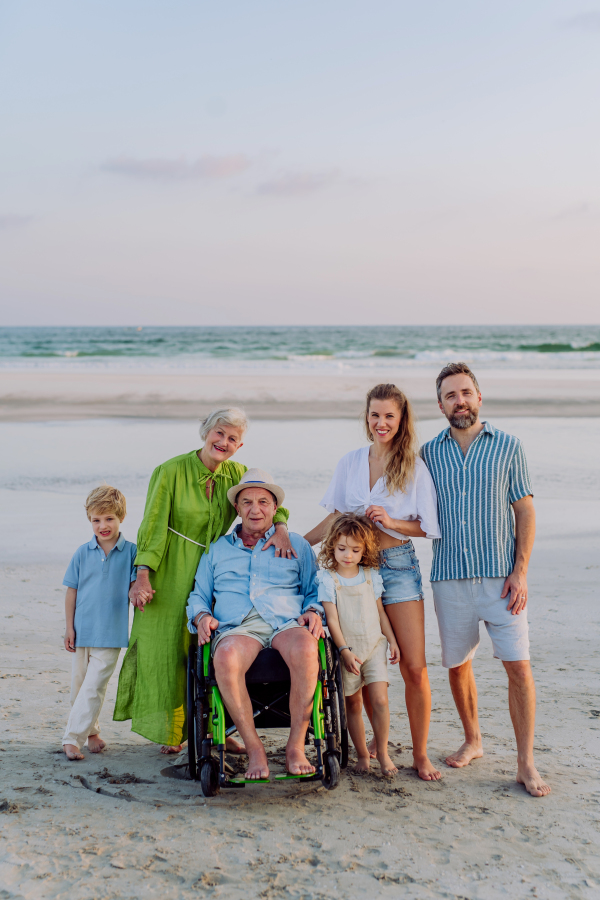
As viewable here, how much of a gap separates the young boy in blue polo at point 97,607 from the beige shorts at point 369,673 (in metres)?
1.08

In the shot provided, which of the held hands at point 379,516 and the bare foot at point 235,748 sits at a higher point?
the held hands at point 379,516

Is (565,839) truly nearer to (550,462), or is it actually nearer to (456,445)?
(456,445)

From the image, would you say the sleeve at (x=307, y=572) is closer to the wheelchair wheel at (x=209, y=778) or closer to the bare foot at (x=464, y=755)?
the wheelchair wheel at (x=209, y=778)

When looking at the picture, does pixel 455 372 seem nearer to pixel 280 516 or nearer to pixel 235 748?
pixel 280 516

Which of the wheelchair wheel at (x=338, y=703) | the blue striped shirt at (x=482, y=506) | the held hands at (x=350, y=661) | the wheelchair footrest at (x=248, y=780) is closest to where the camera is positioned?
the wheelchair footrest at (x=248, y=780)

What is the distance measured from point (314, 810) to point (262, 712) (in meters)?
0.43

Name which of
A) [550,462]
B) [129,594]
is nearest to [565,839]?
[129,594]

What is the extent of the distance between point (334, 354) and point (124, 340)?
50.2 ft

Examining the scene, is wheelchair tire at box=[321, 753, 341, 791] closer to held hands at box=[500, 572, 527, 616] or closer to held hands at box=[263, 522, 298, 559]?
held hands at box=[263, 522, 298, 559]

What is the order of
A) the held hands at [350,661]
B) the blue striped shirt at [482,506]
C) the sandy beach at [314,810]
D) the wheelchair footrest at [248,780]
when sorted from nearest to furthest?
the sandy beach at [314,810] → the wheelchair footrest at [248,780] → the held hands at [350,661] → the blue striped shirt at [482,506]

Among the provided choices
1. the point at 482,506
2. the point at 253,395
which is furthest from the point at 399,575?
the point at 253,395

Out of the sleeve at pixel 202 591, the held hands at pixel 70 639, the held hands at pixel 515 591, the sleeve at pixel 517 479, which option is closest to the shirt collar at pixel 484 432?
the sleeve at pixel 517 479

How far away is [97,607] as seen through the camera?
3.63 m

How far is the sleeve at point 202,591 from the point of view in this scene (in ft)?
10.9
